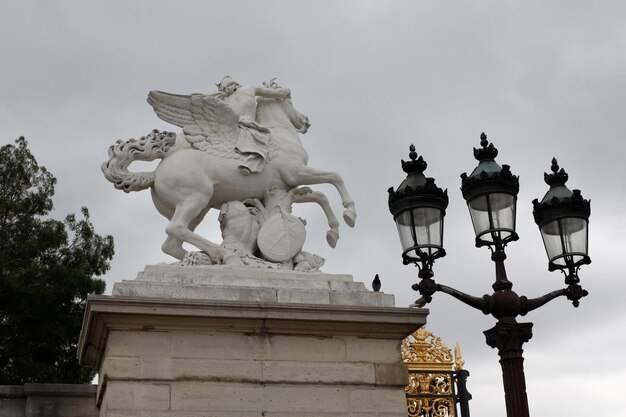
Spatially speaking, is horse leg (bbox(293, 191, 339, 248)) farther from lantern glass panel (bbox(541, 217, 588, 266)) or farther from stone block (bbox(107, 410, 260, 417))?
lantern glass panel (bbox(541, 217, 588, 266))

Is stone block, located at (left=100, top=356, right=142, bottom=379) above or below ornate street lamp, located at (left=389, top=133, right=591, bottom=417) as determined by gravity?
below

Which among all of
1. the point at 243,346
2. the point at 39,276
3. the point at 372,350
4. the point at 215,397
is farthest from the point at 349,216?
the point at 39,276

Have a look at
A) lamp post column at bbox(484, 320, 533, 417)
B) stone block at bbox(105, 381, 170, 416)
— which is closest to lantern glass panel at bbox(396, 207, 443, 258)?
lamp post column at bbox(484, 320, 533, 417)

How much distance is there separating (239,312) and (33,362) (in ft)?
38.9

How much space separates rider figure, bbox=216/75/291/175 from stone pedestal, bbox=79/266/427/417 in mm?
1322

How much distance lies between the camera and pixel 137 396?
791 centimetres

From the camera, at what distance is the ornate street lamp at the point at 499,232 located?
24.4ft

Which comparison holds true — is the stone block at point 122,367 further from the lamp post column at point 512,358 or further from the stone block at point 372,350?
the lamp post column at point 512,358

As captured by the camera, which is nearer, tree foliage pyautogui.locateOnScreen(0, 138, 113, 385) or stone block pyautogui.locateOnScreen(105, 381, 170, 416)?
stone block pyautogui.locateOnScreen(105, 381, 170, 416)

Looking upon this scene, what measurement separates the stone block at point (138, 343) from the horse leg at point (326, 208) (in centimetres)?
230

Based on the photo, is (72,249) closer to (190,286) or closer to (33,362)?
(33,362)

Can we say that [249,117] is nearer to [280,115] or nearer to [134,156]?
[280,115]

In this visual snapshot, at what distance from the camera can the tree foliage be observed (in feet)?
61.8

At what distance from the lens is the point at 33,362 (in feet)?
61.3
